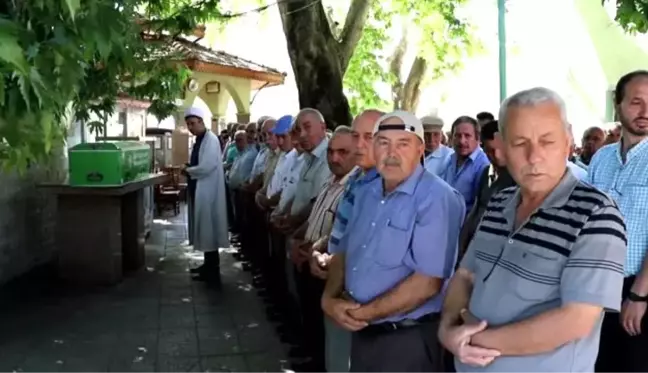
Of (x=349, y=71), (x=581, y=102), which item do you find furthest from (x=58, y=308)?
(x=349, y=71)

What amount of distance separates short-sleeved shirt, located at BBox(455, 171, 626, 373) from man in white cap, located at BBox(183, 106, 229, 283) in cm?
649

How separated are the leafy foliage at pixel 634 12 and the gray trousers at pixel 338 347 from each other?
81.6 inches

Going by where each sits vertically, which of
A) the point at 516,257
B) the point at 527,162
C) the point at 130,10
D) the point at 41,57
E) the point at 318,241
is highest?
the point at 130,10

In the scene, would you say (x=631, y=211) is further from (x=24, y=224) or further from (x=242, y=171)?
(x=242, y=171)

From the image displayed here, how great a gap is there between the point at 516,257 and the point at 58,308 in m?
5.86

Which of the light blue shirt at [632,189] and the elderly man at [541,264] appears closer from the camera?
the elderly man at [541,264]

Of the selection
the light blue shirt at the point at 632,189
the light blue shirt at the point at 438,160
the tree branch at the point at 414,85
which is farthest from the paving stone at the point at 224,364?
the tree branch at the point at 414,85

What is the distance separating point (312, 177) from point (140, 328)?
2133 mm

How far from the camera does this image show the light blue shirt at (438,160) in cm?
651

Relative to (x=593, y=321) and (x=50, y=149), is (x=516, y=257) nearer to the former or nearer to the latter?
(x=593, y=321)

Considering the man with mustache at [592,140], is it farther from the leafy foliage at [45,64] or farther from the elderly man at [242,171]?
the leafy foliage at [45,64]

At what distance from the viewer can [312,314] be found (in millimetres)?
5223

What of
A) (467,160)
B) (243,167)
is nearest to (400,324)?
(467,160)

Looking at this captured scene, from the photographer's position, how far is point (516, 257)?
82.7 inches
